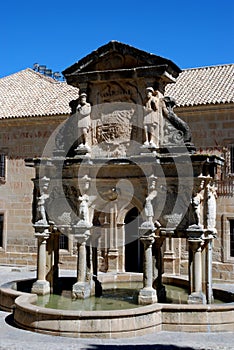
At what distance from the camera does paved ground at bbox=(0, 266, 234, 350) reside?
24.8ft

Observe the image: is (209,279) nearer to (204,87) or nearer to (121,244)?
(121,244)

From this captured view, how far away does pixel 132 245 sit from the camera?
66.0 ft

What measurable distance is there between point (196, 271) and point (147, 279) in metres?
1.01

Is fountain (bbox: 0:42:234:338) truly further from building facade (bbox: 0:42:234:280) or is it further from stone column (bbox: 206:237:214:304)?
building facade (bbox: 0:42:234:280)

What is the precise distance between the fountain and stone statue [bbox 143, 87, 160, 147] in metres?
0.02

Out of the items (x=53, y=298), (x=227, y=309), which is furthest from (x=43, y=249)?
(x=227, y=309)

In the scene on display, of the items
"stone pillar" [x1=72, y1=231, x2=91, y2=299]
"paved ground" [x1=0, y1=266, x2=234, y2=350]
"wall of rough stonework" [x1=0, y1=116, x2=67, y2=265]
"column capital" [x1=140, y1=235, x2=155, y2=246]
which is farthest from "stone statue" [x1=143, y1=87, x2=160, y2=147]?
"wall of rough stonework" [x1=0, y1=116, x2=67, y2=265]

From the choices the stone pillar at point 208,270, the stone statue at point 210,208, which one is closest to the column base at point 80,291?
the stone pillar at point 208,270

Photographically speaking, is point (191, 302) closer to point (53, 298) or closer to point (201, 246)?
point (201, 246)

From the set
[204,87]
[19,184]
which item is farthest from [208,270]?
[19,184]

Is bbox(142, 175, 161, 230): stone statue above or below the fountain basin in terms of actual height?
above

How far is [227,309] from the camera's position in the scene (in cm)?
915

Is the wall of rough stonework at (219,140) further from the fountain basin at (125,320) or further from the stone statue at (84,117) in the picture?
the fountain basin at (125,320)

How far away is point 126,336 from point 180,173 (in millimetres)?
3442
